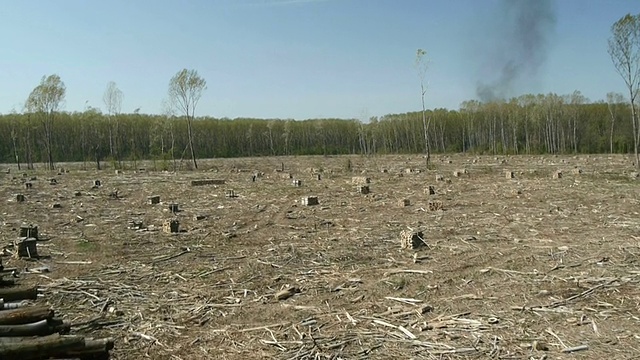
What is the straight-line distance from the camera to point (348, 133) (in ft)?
293

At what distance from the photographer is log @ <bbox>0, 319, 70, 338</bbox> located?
4.03 meters

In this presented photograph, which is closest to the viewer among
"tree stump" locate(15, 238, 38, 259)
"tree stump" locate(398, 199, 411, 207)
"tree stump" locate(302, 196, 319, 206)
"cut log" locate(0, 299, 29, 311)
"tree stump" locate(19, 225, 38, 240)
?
"cut log" locate(0, 299, 29, 311)

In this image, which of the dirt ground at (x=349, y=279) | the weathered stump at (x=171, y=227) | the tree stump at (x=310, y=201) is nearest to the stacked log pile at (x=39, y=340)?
the dirt ground at (x=349, y=279)

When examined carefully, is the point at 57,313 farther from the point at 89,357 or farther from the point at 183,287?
the point at 89,357

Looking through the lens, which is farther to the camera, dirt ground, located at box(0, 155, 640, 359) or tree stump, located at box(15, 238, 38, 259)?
tree stump, located at box(15, 238, 38, 259)

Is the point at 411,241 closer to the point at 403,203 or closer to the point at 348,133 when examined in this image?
the point at 403,203

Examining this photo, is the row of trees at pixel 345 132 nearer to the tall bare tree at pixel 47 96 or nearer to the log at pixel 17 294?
the tall bare tree at pixel 47 96

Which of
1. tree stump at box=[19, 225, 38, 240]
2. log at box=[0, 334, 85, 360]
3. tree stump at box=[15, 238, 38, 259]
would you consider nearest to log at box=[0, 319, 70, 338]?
log at box=[0, 334, 85, 360]

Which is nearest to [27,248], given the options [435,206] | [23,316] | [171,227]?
[171,227]

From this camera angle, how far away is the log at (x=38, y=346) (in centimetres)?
374

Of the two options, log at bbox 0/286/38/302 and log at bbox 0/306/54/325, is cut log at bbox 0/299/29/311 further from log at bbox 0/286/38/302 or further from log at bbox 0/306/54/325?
log at bbox 0/306/54/325

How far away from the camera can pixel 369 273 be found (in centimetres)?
735

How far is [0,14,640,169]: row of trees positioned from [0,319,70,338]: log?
5002 cm

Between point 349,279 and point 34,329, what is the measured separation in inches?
159
